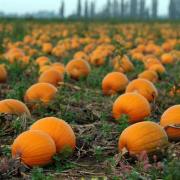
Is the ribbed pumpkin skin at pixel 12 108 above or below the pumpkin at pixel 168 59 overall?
above

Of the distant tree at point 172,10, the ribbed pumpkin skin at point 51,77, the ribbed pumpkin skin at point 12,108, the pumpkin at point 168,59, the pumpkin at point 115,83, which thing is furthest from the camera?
the distant tree at point 172,10

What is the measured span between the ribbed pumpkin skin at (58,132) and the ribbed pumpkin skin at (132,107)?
997 millimetres

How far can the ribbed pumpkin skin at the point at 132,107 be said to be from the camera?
458cm

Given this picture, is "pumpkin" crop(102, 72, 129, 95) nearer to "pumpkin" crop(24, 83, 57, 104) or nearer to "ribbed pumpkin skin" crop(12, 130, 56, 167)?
"pumpkin" crop(24, 83, 57, 104)

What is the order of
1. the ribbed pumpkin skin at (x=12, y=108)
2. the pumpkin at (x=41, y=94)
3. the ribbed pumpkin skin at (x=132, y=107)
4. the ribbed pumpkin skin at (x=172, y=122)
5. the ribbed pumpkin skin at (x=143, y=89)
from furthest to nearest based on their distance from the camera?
the ribbed pumpkin skin at (x=143, y=89) → the pumpkin at (x=41, y=94) → the ribbed pumpkin skin at (x=132, y=107) → the ribbed pumpkin skin at (x=12, y=108) → the ribbed pumpkin skin at (x=172, y=122)

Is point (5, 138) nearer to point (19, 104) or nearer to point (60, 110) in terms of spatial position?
point (19, 104)

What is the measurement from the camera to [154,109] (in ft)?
17.3

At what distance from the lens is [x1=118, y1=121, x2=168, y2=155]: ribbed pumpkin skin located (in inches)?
140

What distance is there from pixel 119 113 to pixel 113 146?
67cm

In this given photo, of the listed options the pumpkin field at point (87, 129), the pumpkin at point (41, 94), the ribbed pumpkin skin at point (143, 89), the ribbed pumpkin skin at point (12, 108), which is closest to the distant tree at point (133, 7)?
the pumpkin field at point (87, 129)

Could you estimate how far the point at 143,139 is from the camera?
3.57m

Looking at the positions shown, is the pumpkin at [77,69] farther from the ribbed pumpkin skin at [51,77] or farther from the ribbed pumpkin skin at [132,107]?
the ribbed pumpkin skin at [132,107]

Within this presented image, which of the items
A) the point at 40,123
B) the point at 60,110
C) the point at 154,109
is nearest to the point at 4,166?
the point at 40,123

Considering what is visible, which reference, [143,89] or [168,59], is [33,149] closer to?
[143,89]
